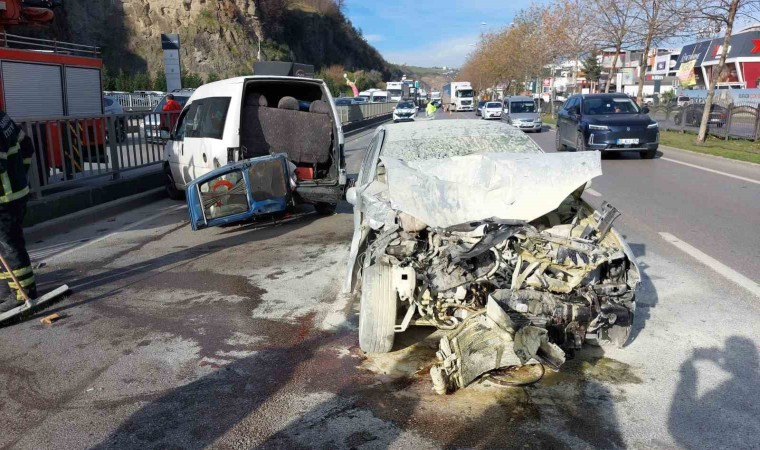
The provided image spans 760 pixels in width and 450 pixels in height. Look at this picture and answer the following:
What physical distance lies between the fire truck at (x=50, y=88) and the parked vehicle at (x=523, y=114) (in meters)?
21.5

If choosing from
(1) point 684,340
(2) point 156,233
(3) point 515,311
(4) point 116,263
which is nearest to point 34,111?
(2) point 156,233

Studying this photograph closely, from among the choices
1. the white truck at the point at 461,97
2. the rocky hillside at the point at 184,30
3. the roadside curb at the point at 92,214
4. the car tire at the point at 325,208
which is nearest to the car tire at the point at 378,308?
the car tire at the point at 325,208

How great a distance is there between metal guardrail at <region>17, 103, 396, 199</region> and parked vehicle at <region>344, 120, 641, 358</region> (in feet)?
19.6

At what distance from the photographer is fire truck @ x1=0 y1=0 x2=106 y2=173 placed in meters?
9.22

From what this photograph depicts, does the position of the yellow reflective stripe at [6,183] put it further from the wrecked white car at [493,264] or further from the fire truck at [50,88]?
the fire truck at [50,88]

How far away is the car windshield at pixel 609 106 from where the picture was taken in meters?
17.2

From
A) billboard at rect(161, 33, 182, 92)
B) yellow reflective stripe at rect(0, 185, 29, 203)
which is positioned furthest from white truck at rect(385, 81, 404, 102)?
yellow reflective stripe at rect(0, 185, 29, 203)

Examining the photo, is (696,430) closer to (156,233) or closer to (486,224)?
(486,224)

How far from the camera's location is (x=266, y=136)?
9375mm

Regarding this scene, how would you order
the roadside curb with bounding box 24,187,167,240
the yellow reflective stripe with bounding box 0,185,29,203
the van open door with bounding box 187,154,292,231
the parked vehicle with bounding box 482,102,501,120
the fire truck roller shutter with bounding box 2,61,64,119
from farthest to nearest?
the parked vehicle with bounding box 482,102,501,120, the fire truck roller shutter with bounding box 2,61,64,119, the roadside curb with bounding box 24,187,167,240, the van open door with bounding box 187,154,292,231, the yellow reflective stripe with bounding box 0,185,29,203

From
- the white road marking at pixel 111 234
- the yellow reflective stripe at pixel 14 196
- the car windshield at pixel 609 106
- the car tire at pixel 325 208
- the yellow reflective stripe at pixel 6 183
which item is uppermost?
the car windshield at pixel 609 106

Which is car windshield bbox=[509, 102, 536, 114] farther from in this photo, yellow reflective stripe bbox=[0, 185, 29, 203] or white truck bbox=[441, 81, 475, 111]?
white truck bbox=[441, 81, 475, 111]

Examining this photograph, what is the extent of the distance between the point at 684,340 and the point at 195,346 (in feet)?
12.1

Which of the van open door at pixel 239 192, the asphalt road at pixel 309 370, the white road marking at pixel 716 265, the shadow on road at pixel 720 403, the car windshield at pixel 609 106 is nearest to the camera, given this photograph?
the shadow on road at pixel 720 403
